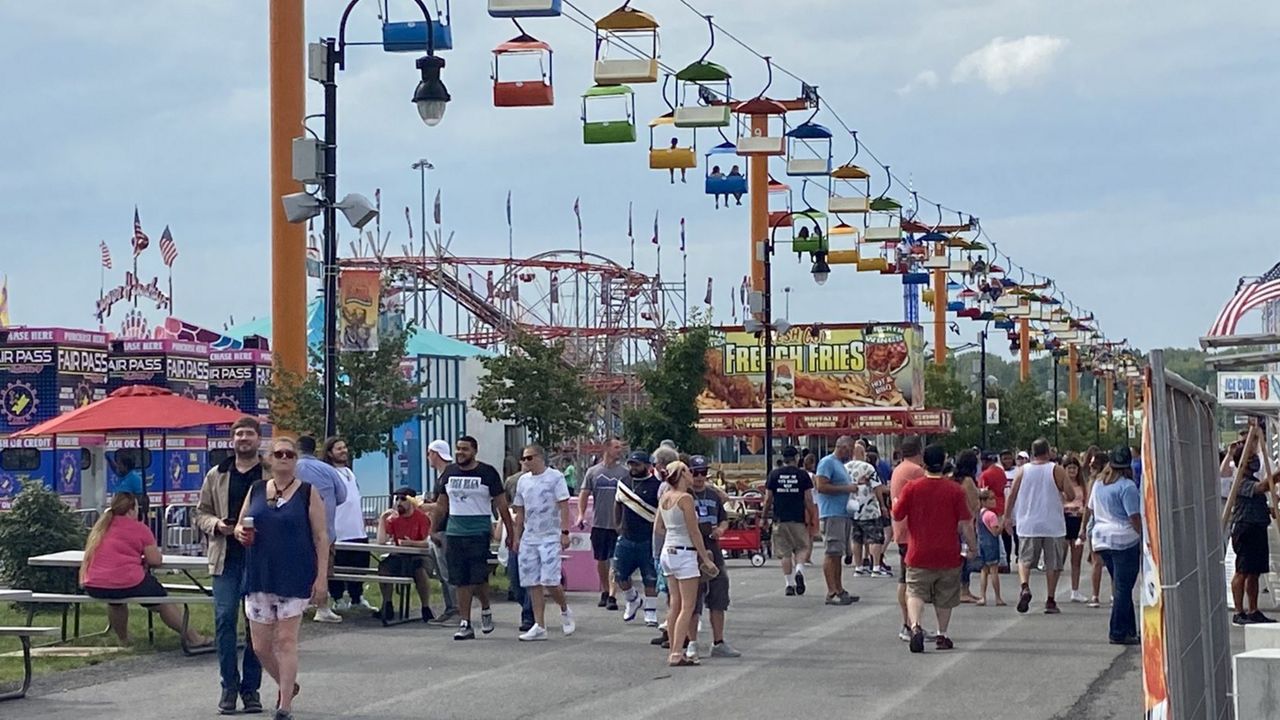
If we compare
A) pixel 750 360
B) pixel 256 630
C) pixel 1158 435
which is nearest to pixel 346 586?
pixel 256 630

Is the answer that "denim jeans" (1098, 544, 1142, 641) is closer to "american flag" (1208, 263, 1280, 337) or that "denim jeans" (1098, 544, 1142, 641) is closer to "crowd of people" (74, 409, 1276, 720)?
"crowd of people" (74, 409, 1276, 720)

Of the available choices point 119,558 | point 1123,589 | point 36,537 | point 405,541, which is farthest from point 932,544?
point 36,537

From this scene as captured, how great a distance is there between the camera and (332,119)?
1900 centimetres

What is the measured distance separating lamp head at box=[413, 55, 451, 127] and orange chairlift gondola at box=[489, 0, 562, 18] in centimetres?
233

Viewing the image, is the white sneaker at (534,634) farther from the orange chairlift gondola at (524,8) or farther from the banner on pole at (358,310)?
the orange chairlift gondola at (524,8)

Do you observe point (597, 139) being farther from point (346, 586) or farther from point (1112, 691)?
point (1112, 691)

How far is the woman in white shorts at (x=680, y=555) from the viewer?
14844 mm

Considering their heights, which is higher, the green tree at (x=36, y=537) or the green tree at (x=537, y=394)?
the green tree at (x=537, y=394)

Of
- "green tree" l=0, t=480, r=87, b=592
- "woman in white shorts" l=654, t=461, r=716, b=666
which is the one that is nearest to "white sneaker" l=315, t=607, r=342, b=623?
"green tree" l=0, t=480, r=87, b=592

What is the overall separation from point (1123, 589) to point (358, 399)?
1038 centimetres

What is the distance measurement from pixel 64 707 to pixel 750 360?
47166 mm

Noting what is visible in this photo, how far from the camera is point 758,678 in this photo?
14031 mm

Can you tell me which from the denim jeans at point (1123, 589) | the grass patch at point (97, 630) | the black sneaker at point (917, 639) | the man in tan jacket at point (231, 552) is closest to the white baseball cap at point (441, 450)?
the grass patch at point (97, 630)

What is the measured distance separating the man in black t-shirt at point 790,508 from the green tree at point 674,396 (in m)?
16.3
